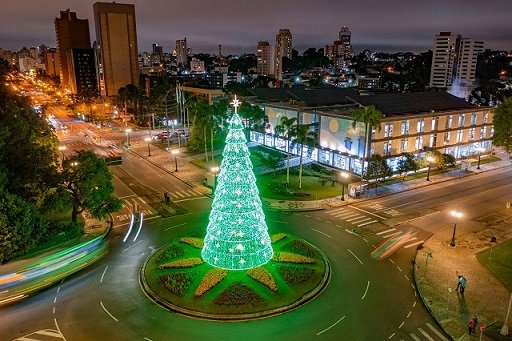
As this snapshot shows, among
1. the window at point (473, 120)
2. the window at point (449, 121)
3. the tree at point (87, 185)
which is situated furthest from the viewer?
the window at point (473, 120)

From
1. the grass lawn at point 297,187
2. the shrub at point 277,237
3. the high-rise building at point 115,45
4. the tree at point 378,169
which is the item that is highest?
the high-rise building at point 115,45

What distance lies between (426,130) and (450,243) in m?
35.5

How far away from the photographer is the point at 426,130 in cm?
6981

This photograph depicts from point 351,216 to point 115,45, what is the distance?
162883 mm

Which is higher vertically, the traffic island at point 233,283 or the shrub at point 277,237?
the shrub at point 277,237

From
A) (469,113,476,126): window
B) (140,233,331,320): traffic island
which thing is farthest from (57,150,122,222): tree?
(469,113,476,126): window

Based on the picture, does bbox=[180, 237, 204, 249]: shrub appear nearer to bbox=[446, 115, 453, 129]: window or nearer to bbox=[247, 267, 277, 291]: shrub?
bbox=[247, 267, 277, 291]: shrub

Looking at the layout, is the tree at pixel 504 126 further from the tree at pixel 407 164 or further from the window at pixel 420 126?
the tree at pixel 407 164

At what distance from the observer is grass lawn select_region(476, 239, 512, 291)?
33.5m

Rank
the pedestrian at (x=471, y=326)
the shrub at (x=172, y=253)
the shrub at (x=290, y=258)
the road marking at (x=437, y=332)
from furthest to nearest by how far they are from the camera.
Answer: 1. the shrub at (x=172, y=253)
2. the shrub at (x=290, y=258)
3. the road marking at (x=437, y=332)
4. the pedestrian at (x=471, y=326)

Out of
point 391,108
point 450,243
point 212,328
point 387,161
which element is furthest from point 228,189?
point 391,108

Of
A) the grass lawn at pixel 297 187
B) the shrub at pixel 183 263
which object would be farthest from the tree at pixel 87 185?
the grass lawn at pixel 297 187

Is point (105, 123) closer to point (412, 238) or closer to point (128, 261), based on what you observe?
point (128, 261)

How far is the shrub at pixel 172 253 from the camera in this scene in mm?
35562
